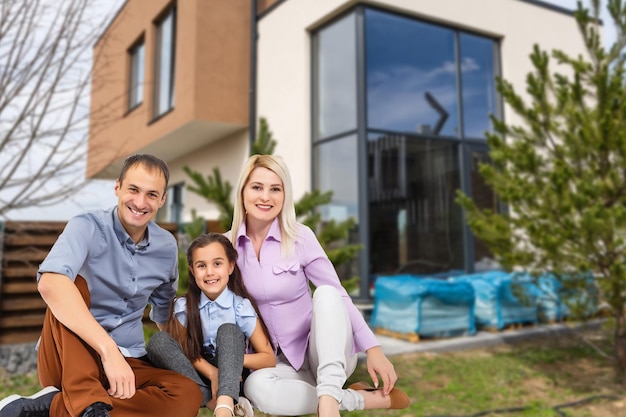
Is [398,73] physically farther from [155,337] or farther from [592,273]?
[155,337]

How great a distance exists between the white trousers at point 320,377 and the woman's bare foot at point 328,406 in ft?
0.05

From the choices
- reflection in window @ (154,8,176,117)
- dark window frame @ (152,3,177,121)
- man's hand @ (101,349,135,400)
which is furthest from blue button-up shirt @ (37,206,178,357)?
reflection in window @ (154,8,176,117)

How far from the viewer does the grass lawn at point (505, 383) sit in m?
4.05

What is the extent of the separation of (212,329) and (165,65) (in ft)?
31.1

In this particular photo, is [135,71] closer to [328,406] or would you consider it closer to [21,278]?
[21,278]

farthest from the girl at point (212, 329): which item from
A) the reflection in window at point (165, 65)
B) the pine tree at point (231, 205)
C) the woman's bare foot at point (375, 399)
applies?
the reflection in window at point (165, 65)

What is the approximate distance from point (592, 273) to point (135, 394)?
4.74 m

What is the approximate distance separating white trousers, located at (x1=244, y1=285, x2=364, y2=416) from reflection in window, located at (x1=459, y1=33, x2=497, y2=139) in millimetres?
6972

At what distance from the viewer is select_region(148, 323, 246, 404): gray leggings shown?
5.47ft

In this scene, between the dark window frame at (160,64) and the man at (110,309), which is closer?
the man at (110,309)

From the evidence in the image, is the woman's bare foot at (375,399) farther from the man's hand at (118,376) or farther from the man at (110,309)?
the man's hand at (118,376)

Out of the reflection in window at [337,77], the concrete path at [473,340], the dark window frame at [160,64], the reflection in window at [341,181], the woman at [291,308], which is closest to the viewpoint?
the woman at [291,308]

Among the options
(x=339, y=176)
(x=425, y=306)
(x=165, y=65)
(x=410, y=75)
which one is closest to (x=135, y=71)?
(x=165, y=65)

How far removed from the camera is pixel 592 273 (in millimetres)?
4867
